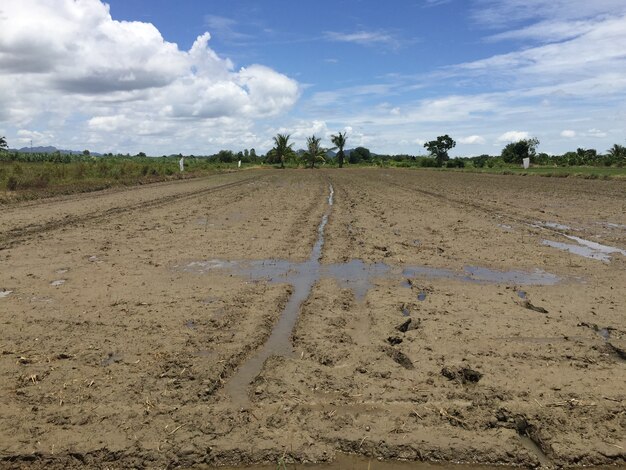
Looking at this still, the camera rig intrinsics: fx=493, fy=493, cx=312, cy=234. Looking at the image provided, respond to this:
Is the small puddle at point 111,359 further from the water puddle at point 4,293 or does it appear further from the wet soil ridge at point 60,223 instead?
the wet soil ridge at point 60,223

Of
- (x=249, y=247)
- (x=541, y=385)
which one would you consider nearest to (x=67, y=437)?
(x=541, y=385)

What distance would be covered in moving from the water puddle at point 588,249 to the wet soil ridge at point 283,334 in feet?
16.0

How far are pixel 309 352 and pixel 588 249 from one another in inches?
291

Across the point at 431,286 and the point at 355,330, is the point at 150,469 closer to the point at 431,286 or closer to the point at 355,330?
the point at 355,330

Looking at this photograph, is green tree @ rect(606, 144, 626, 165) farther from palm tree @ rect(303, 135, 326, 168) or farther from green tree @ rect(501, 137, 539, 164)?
palm tree @ rect(303, 135, 326, 168)

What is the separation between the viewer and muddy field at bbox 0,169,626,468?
10.8ft

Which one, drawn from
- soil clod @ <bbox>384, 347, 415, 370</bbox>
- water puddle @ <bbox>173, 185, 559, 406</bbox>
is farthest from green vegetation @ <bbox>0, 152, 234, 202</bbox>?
soil clod @ <bbox>384, 347, 415, 370</bbox>

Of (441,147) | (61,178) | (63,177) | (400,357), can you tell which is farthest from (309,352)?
(441,147)

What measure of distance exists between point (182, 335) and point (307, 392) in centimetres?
175

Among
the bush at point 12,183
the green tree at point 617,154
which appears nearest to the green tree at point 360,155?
the green tree at point 617,154

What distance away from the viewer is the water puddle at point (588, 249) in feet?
29.6

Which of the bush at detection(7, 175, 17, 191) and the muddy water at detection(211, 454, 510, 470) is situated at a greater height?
the bush at detection(7, 175, 17, 191)

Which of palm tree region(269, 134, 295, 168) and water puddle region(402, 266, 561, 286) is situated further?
palm tree region(269, 134, 295, 168)

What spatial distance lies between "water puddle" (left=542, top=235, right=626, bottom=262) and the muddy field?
0.09 meters
